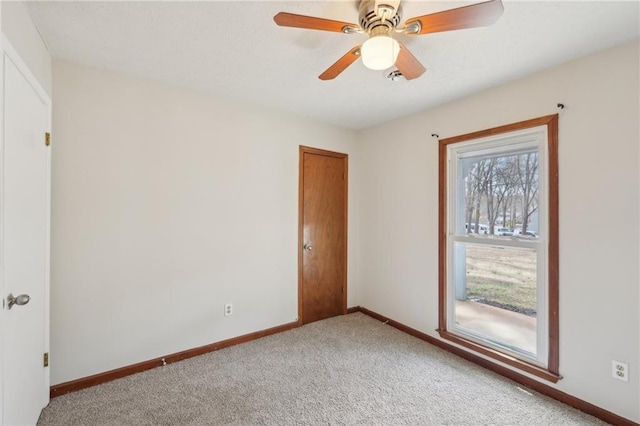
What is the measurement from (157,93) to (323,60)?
145 centimetres

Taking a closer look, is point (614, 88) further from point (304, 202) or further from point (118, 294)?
point (118, 294)

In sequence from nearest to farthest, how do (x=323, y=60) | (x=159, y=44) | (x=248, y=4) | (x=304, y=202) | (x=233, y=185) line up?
(x=248, y=4) → (x=159, y=44) → (x=323, y=60) → (x=233, y=185) → (x=304, y=202)

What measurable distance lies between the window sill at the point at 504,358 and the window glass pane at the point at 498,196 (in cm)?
98

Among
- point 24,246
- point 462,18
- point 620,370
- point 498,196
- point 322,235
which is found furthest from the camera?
point 322,235

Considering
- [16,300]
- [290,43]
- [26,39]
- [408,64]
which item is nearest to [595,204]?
[408,64]

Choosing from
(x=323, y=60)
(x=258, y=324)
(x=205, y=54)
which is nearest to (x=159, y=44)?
(x=205, y=54)

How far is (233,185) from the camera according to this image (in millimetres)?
2836

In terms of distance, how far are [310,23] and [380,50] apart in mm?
355

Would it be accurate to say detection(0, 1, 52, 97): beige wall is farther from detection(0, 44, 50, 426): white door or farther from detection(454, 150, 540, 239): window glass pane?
detection(454, 150, 540, 239): window glass pane

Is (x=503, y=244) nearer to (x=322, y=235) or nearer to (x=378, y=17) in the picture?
(x=322, y=235)

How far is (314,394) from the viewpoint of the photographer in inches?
82.9

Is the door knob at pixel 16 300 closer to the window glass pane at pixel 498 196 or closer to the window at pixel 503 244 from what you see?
the window at pixel 503 244

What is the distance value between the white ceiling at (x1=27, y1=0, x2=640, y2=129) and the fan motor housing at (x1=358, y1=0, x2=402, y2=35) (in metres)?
0.09

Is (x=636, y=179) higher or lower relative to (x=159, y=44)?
lower
